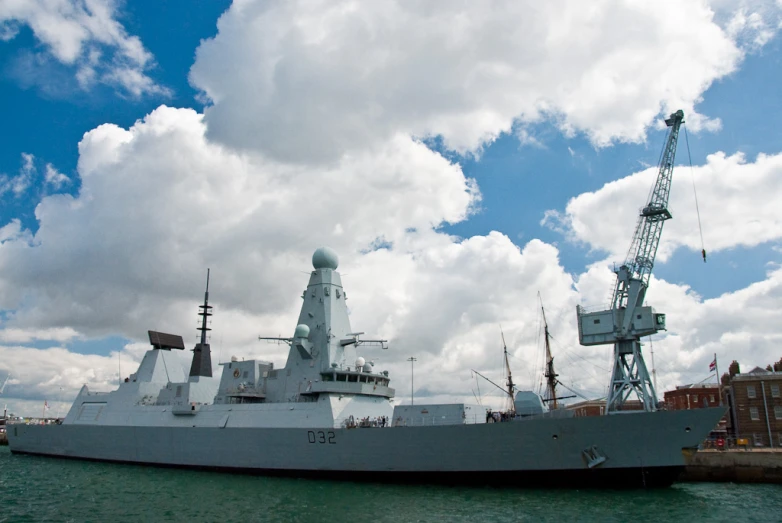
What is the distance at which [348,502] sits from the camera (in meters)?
18.5

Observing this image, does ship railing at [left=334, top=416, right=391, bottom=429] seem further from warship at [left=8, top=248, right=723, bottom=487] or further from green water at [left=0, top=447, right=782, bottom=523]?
green water at [left=0, top=447, right=782, bottom=523]

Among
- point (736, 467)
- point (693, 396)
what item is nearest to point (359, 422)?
point (736, 467)

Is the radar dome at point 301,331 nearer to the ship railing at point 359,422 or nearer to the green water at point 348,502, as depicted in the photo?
the ship railing at point 359,422

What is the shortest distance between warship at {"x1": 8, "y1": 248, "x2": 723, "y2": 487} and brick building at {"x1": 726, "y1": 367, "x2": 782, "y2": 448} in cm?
1571

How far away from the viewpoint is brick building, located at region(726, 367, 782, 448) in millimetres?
30812

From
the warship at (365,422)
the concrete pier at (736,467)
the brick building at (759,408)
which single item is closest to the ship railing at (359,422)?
the warship at (365,422)

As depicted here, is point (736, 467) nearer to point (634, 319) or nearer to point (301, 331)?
point (634, 319)

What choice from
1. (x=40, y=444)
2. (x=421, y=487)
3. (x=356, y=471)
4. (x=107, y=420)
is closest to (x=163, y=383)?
(x=107, y=420)

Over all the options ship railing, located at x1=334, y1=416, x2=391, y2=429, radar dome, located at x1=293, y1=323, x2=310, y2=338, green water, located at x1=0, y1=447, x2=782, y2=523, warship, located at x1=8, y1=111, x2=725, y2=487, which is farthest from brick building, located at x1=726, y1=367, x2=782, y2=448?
radar dome, located at x1=293, y1=323, x2=310, y2=338

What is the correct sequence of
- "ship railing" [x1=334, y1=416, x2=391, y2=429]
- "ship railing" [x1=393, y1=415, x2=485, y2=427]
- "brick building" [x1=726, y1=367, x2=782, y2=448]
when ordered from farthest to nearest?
"brick building" [x1=726, y1=367, x2=782, y2=448] → "ship railing" [x1=334, y1=416, x2=391, y2=429] → "ship railing" [x1=393, y1=415, x2=485, y2=427]

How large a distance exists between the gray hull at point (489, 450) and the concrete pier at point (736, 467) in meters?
7.80

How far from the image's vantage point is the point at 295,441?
78.0ft

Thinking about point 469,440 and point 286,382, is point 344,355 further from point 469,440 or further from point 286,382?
point 469,440

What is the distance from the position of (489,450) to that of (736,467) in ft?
43.2
